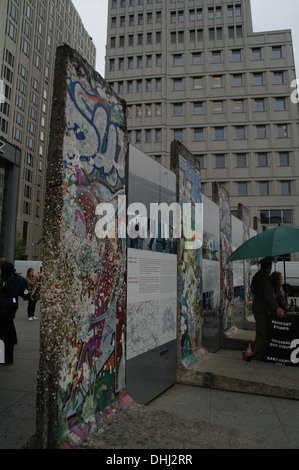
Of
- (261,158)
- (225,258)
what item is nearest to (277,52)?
(261,158)

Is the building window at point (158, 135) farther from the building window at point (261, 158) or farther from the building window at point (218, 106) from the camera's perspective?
the building window at point (261, 158)

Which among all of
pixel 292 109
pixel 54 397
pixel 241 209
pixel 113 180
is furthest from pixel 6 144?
pixel 292 109

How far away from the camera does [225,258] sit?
8.32 m

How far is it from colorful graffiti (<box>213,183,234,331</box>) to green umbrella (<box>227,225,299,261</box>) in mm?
2182

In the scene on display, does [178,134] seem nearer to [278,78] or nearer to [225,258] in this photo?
[278,78]

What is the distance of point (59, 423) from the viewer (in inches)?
103

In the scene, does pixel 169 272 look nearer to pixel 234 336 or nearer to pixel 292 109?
pixel 234 336

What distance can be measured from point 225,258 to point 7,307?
4992mm

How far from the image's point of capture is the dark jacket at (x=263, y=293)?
19.4ft

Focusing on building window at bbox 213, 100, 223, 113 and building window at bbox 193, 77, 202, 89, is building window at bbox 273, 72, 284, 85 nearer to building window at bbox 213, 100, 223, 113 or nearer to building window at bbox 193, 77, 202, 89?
building window at bbox 213, 100, 223, 113

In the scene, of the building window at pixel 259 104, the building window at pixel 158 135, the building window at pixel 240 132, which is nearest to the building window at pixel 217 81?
the building window at pixel 259 104

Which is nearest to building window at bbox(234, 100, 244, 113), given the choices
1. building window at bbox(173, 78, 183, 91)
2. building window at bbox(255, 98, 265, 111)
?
building window at bbox(255, 98, 265, 111)

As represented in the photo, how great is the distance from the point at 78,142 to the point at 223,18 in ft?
148

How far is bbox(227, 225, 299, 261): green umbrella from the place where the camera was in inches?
211
